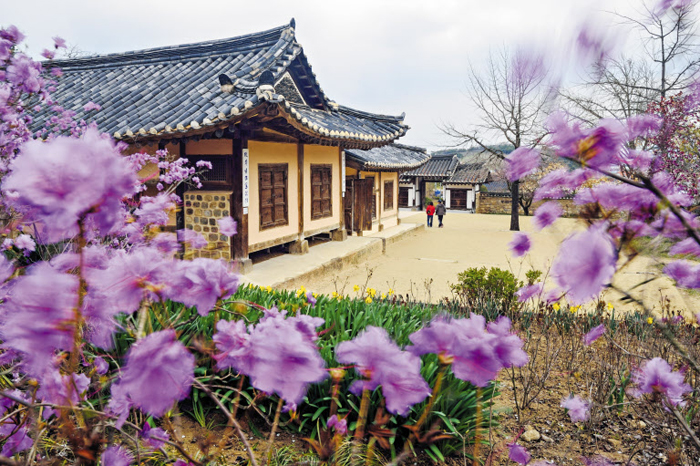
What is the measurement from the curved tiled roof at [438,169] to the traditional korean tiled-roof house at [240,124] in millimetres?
16797

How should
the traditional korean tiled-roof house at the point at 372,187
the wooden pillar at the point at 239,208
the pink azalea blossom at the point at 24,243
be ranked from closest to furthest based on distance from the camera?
the pink azalea blossom at the point at 24,243 → the wooden pillar at the point at 239,208 → the traditional korean tiled-roof house at the point at 372,187

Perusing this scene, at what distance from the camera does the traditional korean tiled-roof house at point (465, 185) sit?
94.7ft

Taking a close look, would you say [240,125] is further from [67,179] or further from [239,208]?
[67,179]

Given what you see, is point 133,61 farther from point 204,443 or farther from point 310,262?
point 204,443

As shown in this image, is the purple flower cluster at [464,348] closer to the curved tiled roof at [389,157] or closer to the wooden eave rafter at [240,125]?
the wooden eave rafter at [240,125]

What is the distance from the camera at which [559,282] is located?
2.54ft

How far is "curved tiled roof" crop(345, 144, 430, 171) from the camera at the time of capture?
13.5 meters

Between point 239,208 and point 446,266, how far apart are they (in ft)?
17.5

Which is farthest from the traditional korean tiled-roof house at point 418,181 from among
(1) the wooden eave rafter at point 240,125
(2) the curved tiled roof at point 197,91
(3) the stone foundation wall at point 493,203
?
(1) the wooden eave rafter at point 240,125

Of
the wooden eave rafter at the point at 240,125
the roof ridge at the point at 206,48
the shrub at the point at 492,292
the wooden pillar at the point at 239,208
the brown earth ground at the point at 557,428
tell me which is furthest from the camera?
the roof ridge at the point at 206,48

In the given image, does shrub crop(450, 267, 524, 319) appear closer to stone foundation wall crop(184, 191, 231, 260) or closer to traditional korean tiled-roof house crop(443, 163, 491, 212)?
stone foundation wall crop(184, 191, 231, 260)

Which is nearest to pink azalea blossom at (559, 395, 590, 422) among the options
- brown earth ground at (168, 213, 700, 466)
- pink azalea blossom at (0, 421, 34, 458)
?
brown earth ground at (168, 213, 700, 466)

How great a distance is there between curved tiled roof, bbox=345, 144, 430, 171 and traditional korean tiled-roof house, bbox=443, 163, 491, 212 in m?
7.73

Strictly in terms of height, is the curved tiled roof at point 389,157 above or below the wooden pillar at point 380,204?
above
